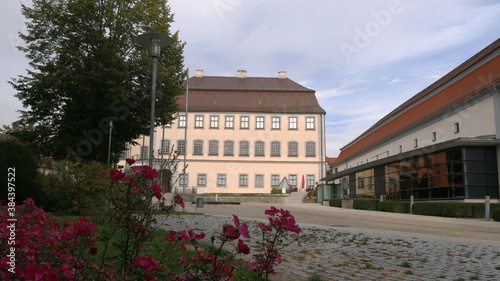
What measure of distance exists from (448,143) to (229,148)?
35.1m

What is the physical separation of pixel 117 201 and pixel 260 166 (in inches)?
1968

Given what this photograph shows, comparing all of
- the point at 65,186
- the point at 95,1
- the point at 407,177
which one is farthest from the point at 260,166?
the point at 65,186

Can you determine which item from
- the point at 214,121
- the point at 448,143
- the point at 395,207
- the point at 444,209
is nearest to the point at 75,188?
the point at 444,209

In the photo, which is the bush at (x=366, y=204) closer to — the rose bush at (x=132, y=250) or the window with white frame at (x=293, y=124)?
the rose bush at (x=132, y=250)

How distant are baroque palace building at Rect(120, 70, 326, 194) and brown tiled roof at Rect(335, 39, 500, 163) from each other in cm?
843

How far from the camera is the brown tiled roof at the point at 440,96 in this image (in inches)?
A: 903

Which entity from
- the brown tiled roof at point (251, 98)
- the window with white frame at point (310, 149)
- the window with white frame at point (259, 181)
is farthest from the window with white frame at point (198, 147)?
the window with white frame at point (310, 149)

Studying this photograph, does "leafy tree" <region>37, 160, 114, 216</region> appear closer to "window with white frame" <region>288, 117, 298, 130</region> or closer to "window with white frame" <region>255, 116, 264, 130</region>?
"window with white frame" <region>255, 116, 264, 130</region>

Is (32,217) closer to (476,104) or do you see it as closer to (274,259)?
(274,259)

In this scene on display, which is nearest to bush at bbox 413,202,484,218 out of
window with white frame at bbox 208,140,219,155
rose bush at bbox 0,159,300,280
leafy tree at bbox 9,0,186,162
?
leafy tree at bbox 9,0,186,162

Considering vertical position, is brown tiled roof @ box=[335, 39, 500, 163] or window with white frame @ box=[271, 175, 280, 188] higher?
brown tiled roof @ box=[335, 39, 500, 163]

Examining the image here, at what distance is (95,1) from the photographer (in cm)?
2017

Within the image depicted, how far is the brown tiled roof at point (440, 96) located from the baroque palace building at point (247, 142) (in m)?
8.43

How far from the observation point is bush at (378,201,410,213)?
76.9 ft
